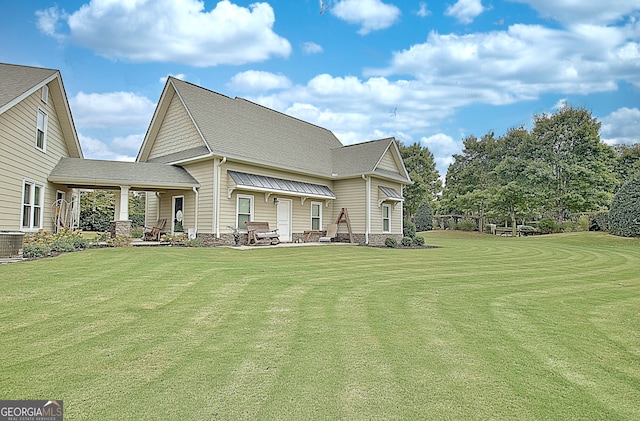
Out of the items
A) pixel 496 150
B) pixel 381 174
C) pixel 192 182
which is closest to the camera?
pixel 192 182

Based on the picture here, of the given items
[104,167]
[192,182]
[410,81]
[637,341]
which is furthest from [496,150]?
[637,341]

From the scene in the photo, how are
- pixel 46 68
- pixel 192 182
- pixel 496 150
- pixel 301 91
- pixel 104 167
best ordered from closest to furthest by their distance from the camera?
pixel 46 68 < pixel 104 167 < pixel 192 182 < pixel 301 91 < pixel 496 150

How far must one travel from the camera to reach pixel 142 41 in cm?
1550

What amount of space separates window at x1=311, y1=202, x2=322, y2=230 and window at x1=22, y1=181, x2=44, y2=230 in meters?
11.5

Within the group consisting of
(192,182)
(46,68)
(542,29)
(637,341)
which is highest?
(542,29)

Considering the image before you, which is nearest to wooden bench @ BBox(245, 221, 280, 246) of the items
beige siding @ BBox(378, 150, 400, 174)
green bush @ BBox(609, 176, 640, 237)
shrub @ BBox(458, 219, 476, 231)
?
beige siding @ BBox(378, 150, 400, 174)

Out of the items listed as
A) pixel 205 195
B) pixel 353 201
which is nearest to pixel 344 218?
pixel 353 201

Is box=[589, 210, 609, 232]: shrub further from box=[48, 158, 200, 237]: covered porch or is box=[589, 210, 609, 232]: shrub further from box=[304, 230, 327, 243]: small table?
box=[48, 158, 200, 237]: covered porch

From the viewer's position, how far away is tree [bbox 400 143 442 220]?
119ft

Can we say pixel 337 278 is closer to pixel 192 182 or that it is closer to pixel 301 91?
pixel 192 182

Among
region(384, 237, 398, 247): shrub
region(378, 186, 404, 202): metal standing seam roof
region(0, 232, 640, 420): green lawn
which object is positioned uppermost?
region(378, 186, 404, 202): metal standing seam roof

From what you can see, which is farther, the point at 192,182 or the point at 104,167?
the point at 192,182

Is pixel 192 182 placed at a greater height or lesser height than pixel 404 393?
greater

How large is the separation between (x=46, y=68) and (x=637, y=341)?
55.8 feet
